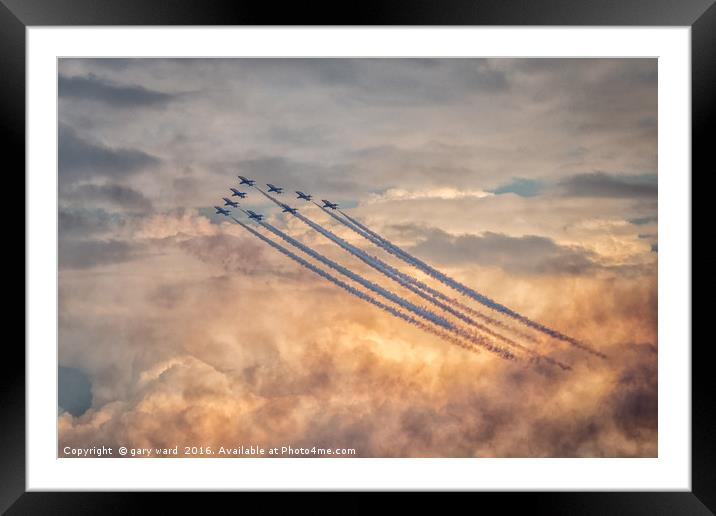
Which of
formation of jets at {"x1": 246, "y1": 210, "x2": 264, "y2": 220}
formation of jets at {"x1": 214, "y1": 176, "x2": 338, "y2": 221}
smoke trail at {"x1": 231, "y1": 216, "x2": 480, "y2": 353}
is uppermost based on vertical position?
formation of jets at {"x1": 214, "y1": 176, "x2": 338, "y2": 221}

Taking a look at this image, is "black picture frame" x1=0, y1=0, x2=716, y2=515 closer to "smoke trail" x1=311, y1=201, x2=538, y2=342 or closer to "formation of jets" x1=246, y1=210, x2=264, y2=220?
"smoke trail" x1=311, y1=201, x2=538, y2=342

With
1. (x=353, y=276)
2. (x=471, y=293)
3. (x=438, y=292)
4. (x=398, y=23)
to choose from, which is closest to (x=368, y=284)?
(x=353, y=276)

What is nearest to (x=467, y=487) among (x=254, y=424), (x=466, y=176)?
(x=254, y=424)

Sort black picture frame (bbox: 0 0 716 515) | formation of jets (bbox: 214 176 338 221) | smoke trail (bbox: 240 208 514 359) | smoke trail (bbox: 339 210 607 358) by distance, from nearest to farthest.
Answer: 1. black picture frame (bbox: 0 0 716 515)
2. smoke trail (bbox: 339 210 607 358)
3. formation of jets (bbox: 214 176 338 221)
4. smoke trail (bbox: 240 208 514 359)

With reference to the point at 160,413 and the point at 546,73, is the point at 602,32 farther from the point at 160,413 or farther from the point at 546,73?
the point at 160,413

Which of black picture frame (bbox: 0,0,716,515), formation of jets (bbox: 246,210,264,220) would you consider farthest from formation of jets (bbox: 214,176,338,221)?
black picture frame (bbox: 0,0,716,515)

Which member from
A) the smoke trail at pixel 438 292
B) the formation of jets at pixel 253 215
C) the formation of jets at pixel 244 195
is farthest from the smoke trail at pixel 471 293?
the formation of jets at pixel 253 215
